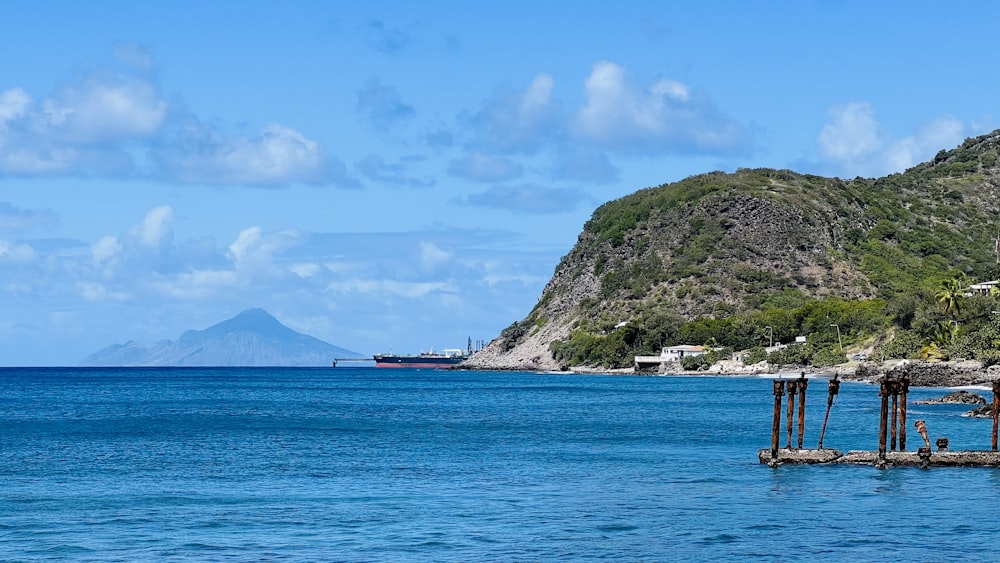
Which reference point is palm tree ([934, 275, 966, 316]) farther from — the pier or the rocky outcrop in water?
the pier

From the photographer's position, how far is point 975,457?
189ft

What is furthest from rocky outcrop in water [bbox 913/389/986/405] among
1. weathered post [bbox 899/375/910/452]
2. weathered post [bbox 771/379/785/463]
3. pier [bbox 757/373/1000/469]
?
weathered post [bbox 771/379/785/463]

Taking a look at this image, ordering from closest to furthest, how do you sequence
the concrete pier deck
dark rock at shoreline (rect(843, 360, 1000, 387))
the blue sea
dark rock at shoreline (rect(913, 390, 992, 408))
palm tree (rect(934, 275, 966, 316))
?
the blue sea → the concrete pier deck → dark rock at shoreline (rect(913, 390, 992, 408)) → dark rock at shoreline (rect(843, 360, 1000, 387)) → palm tree (rect(934, 275, 966, 316))

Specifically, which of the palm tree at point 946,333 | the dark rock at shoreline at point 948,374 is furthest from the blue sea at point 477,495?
the palm tree at point 946,333

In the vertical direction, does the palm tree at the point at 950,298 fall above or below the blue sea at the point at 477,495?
above

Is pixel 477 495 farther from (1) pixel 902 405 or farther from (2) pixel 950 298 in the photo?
(2) pixel 950 298

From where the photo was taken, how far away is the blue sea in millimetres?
39125

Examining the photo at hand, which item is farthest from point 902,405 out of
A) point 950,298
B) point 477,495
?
point 950,298

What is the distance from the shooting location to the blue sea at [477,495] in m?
39.1

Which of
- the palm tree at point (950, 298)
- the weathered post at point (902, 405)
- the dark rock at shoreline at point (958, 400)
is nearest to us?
the weathered post at point (902, 405)

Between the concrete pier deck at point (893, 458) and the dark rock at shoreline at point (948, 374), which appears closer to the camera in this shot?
the concrete pier deck at point (893, 458)

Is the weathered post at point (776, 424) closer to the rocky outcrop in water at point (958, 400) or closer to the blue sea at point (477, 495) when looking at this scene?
the blue sea at point (477, 495)

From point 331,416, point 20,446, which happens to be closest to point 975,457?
point 20,446

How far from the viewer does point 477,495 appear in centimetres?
5091
